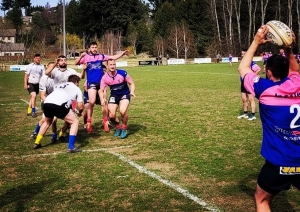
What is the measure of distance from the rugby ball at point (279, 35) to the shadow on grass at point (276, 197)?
2.46 meters

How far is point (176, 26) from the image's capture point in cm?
7800

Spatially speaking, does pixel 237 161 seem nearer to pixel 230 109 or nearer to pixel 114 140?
pixel 114 140

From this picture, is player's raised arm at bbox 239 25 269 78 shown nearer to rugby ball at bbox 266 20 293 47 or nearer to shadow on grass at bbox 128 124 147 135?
rugby ball at bbox 266 20 293 47

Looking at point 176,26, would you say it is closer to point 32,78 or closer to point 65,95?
point 32,78

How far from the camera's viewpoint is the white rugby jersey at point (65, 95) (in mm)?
8672

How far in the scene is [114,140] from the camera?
10.1m

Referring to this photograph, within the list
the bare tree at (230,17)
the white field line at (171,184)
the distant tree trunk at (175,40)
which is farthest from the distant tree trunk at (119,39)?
the white field line at (171,184)

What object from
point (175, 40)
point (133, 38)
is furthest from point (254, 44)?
point (133, 38)

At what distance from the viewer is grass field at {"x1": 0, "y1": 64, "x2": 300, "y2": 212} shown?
591 centimetres

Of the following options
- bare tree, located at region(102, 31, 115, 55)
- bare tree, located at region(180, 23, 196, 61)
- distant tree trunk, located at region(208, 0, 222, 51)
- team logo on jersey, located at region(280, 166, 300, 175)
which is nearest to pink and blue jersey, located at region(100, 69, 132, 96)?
team logo on jersey, located at region(280, 166, 300, 175)

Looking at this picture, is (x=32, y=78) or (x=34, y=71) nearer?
(x=34, y=71)

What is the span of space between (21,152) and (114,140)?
7.25 ft

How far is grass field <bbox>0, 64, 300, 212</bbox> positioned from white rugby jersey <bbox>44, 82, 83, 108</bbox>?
1.13 metres

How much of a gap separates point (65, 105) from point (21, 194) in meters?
2.76
